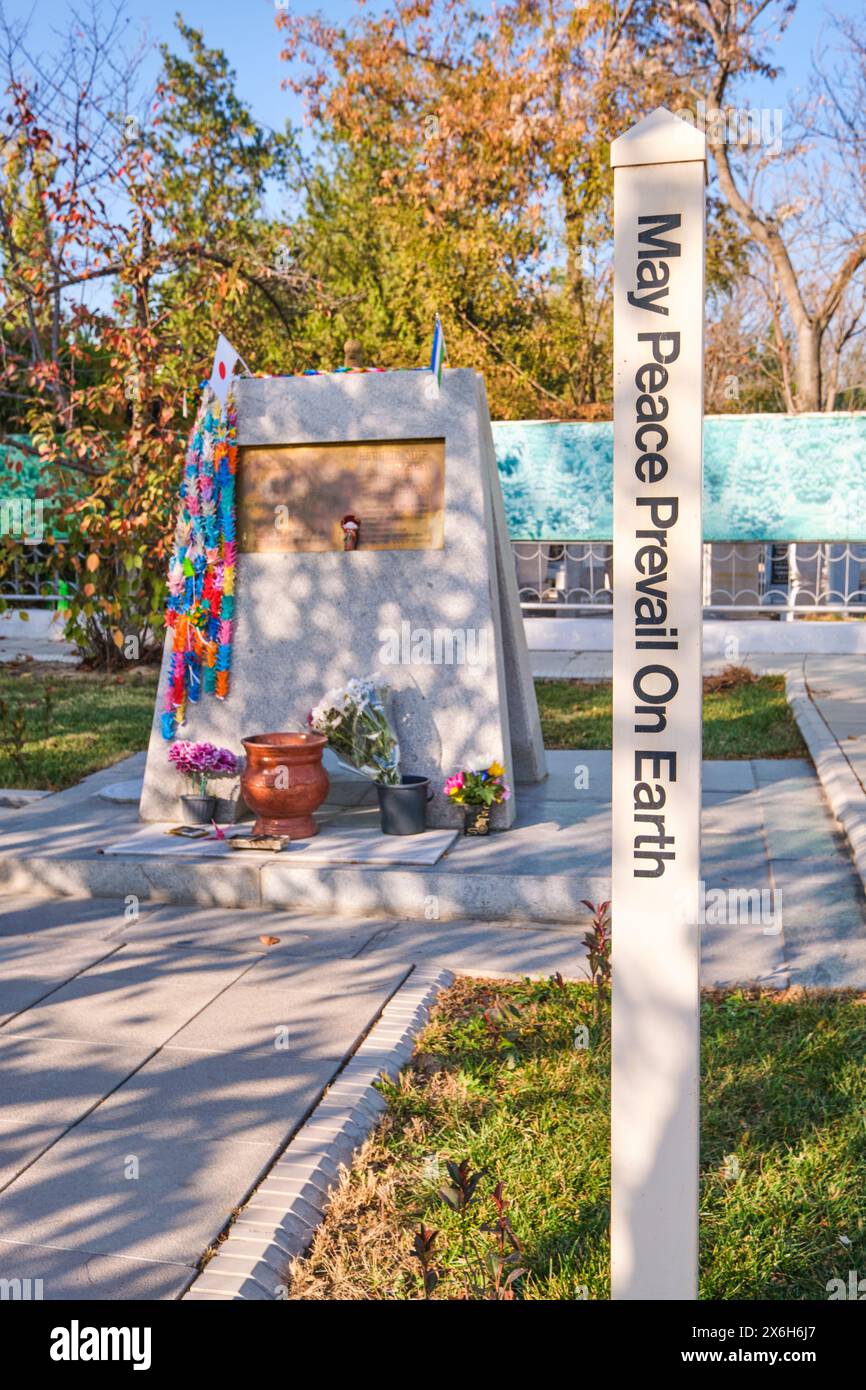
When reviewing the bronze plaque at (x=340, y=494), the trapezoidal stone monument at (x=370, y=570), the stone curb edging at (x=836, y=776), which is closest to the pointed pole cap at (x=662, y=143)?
the stone curb edging at (x=836, y=776)

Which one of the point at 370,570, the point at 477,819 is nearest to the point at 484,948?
the point at 477,819

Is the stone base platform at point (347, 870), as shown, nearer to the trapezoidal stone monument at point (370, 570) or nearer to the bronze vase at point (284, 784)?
the bronze vase at point (284, 784)

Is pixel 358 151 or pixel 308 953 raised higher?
pixel 358 151

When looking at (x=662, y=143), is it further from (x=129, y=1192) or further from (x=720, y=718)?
(x=720, y=718)

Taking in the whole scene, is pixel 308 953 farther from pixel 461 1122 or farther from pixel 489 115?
pixel 489 115

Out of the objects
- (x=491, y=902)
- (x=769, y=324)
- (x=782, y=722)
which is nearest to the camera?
(x=491, y=902)

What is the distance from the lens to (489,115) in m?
17.0

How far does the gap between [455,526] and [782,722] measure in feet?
14.9

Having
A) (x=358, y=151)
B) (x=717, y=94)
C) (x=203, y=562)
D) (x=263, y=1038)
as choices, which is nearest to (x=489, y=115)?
(x=717, y=94)

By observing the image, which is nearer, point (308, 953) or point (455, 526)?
point (308, 953)

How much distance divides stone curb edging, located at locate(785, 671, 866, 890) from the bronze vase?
2699 millimetres

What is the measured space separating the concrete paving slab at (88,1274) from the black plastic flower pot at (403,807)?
11.2 feet

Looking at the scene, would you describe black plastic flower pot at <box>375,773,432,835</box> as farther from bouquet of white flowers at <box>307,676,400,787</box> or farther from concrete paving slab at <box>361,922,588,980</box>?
concrete paving slab at <box>361,922,588,980</box>

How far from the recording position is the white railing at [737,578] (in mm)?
14445
